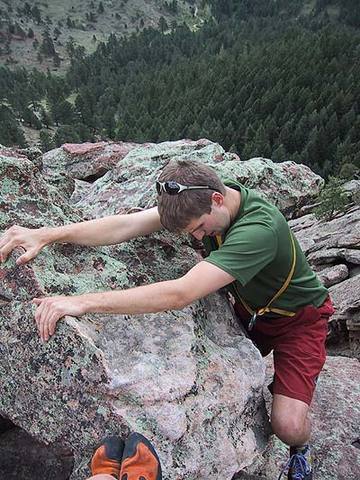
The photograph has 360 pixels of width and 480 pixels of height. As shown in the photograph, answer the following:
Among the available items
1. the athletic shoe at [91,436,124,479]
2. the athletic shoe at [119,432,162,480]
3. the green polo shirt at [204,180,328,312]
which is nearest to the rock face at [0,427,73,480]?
the athletic shoe at [91,436,124,479]

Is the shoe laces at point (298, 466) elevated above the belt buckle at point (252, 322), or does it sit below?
below

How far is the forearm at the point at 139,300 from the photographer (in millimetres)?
3229

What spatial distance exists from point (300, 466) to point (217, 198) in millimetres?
2568

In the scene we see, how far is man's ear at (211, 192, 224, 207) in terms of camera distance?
352cm

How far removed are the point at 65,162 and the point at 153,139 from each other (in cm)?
6251

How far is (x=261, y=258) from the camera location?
345 cm

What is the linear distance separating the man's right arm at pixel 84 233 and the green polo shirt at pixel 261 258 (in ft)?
2.27

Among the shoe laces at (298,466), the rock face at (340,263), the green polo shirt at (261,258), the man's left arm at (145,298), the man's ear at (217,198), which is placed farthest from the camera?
the rock face at (340,263)

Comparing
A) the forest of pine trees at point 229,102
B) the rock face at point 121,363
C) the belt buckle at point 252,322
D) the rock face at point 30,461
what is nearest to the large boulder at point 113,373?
the rock face at point 121,363

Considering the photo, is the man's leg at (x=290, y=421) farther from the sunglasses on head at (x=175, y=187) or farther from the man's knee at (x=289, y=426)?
the sunglasses on head at (x=175, y=187)

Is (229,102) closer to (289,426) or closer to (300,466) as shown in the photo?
(289,426)

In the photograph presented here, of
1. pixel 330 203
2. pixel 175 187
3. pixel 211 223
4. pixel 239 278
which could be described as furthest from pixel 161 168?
pixel 330 203

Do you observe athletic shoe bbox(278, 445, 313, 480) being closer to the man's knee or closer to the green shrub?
the man's knee

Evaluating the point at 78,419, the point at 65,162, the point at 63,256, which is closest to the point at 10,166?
the point at 63,256
